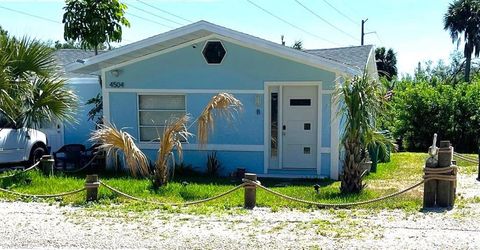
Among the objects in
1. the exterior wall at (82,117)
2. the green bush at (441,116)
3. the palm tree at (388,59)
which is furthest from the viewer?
the palm tree at (388,59)

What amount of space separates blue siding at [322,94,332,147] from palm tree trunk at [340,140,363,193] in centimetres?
318

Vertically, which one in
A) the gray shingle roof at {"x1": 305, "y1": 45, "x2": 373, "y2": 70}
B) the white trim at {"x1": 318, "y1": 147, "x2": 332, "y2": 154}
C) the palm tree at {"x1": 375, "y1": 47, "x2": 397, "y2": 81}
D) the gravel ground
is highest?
the palm tree at {"x1": 375, "y1": 47, "x2": 397, "y2": 81}

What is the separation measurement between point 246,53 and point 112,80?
12.0ft

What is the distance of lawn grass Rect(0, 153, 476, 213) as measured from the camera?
852 centimetres

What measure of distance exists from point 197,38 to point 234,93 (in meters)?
1.68

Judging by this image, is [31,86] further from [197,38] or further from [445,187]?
[445,187]

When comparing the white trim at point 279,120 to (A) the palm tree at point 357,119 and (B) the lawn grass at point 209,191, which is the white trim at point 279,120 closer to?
(B) the lawn grass at point 209,191

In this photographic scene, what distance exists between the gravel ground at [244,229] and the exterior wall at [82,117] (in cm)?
884

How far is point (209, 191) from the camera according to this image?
9.91 m

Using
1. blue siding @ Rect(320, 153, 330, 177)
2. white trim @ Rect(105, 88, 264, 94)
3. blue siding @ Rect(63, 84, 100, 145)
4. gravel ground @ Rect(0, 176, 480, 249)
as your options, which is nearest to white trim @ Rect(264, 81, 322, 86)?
white trim @ Rect(105, 88, 264, 94)

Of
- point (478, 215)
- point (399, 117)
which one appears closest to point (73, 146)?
point (478, 215)

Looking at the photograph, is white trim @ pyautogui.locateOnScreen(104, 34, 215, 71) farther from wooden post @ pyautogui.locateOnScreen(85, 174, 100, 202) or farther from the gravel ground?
the gravel ground

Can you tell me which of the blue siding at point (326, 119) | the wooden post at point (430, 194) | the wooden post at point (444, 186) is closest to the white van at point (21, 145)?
the blue siding at point (326, 119)

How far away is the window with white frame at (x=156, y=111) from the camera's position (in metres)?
13.5
